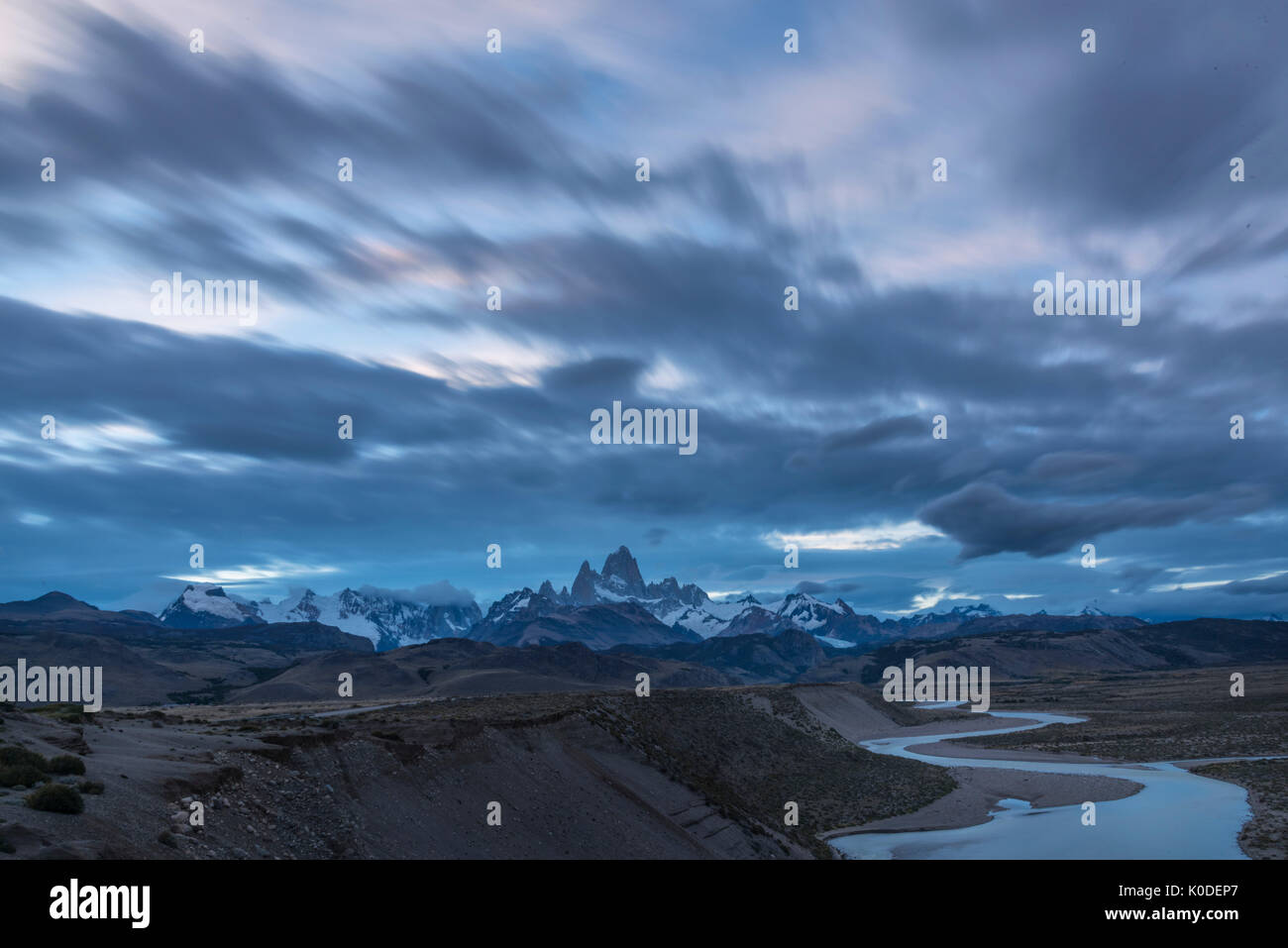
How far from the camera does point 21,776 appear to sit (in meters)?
21.8

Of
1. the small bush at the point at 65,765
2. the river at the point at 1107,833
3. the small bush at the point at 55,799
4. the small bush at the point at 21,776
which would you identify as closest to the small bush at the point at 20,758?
the small bush at the point at 65,765

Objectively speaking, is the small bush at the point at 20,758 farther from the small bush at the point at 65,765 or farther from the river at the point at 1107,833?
the river at the point at 1107,833

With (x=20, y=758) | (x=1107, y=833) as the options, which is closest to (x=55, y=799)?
(x=20, y=758)

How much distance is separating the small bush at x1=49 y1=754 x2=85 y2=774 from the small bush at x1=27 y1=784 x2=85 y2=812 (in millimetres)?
2697

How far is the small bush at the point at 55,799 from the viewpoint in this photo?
20.1 metres

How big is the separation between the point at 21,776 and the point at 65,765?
58.9 inches

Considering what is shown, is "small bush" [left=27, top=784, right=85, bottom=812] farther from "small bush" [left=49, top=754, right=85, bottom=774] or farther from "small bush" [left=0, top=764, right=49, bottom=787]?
"small bush" [left=49, top=754, right=85, bottom=774]

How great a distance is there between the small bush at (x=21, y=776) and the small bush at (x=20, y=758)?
541mm

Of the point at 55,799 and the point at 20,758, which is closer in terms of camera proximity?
the point at 55,799

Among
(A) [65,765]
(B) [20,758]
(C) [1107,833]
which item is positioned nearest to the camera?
(B) [20,758]

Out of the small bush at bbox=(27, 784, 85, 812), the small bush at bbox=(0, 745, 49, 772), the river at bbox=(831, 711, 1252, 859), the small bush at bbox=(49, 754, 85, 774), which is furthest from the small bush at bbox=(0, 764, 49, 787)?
the river at bbox=(831, 711, 1252, 859)

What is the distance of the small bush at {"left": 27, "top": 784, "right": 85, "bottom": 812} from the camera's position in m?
20.1

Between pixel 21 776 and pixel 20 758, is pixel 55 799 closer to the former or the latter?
pixel 21 776
